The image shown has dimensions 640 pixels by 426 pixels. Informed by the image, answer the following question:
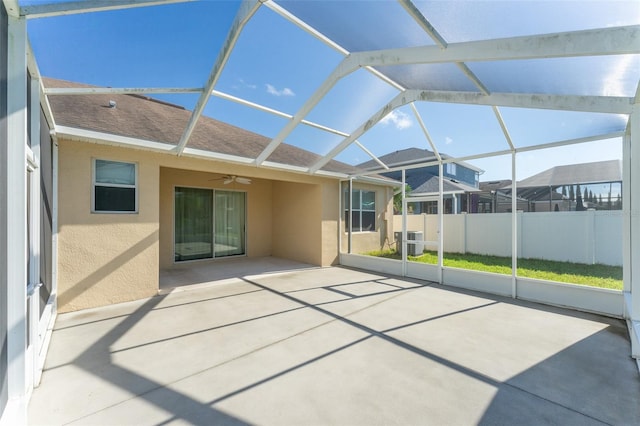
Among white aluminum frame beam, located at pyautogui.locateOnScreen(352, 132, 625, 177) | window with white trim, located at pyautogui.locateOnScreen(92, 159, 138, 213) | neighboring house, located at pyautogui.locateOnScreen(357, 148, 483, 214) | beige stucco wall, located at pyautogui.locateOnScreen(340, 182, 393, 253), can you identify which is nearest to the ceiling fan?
window with white trim, located at pyautogui.locateOnScreen(92, 159, 138, 213)

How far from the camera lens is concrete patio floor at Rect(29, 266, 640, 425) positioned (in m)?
2.32

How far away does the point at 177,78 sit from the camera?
146 inches

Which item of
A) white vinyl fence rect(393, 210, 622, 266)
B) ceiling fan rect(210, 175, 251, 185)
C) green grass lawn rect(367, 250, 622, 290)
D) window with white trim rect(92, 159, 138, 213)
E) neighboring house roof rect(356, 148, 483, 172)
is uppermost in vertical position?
neighboring house roof rect(356, 148, 483, 172)

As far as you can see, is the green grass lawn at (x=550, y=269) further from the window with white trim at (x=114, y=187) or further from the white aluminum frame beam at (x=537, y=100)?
the window with white trim at (x=114, y=187)

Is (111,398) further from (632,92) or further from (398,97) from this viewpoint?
(632,92)

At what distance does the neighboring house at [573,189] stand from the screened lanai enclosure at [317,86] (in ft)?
5.89

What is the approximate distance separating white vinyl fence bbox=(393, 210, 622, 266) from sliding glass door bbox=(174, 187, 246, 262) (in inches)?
246

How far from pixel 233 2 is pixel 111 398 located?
13.5 ft

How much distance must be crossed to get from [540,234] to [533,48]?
816 cm

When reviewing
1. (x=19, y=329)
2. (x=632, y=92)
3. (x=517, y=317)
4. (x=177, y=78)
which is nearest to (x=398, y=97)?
(x=632, y=92)

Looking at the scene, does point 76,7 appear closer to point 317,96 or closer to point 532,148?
point 317,96

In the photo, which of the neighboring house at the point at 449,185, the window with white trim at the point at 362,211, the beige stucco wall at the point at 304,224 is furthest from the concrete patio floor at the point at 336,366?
the neighboring house at the point at 449,185

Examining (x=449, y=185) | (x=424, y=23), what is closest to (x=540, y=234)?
(x=449, y=185)

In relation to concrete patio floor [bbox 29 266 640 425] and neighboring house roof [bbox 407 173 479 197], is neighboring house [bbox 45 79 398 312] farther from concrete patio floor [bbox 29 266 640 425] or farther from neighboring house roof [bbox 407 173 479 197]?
neighboring house roof [bbox 407 173 479 197]
